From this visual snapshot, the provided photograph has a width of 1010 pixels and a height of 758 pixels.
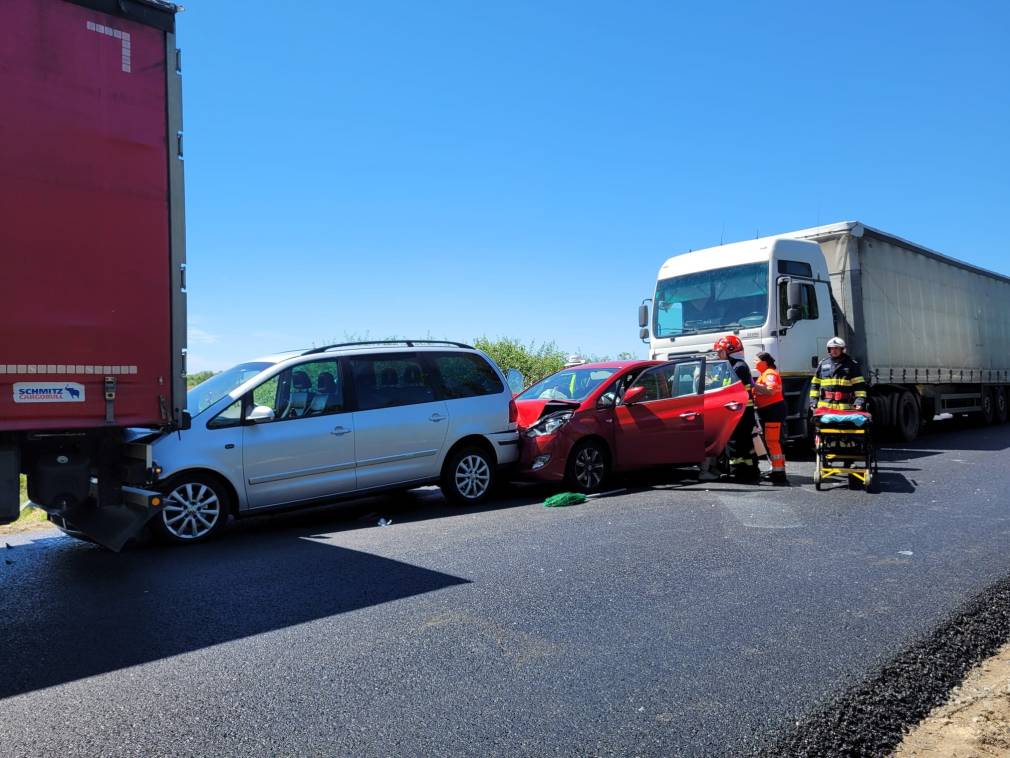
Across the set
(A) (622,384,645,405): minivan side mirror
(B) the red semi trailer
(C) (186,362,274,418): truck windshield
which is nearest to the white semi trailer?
(A) (622,384,645,405): minivan side mirror

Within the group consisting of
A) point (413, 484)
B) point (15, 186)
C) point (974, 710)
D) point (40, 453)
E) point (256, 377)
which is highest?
point (15, 186)

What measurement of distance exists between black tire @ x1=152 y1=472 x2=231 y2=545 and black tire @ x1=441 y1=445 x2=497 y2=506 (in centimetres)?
249

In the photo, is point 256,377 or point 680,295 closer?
point 256,377

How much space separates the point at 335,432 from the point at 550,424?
8.82 feet

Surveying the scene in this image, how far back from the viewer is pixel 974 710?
11.0ft

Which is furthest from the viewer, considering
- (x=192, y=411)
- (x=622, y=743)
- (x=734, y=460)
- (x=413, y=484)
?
(x=734, y=460)

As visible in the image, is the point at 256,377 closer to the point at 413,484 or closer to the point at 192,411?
the point at 192,411

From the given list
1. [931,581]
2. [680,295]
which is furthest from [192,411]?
[680,295]

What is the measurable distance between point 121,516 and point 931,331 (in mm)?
15797

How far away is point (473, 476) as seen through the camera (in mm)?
8930

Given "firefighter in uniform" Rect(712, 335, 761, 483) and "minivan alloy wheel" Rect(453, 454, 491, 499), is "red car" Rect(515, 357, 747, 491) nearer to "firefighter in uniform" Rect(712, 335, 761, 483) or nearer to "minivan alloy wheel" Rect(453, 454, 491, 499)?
"firefighter in uniform" Rect(712, 335, 761, 483)

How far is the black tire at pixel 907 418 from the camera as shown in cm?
1466

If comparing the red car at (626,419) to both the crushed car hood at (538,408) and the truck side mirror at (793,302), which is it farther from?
the truck side mirror at (793,302)

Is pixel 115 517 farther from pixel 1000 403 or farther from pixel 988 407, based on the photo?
pixel 1000 403
